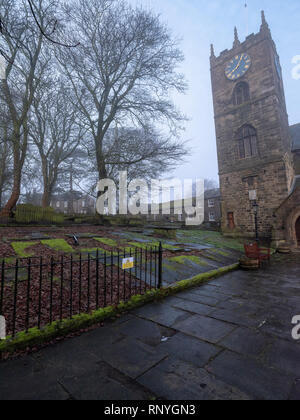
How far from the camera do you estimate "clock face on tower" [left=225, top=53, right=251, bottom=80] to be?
61.9 ft

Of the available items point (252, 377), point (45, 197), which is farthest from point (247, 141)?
point (252, 377)

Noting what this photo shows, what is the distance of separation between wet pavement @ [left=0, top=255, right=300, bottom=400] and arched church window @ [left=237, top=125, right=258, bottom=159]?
1758 centimetres

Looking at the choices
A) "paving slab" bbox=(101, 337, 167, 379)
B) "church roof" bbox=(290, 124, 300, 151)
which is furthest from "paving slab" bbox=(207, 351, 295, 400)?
"church roof" bbox=(290, 124, 300, 151)

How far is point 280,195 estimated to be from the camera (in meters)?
16.3

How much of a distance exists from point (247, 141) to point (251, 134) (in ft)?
2.19

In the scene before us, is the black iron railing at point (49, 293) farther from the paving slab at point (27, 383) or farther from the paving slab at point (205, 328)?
the paving slab at point (205, 328)

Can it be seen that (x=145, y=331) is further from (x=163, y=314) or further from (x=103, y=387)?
(x=103, y=387)

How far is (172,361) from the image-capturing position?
242 centimetres

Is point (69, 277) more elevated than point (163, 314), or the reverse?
point (69, 277)

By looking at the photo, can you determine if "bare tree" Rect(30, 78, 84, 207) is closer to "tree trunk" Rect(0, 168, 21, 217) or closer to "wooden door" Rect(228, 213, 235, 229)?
"tree trunk" Rect(0, 168, 21, 217)
